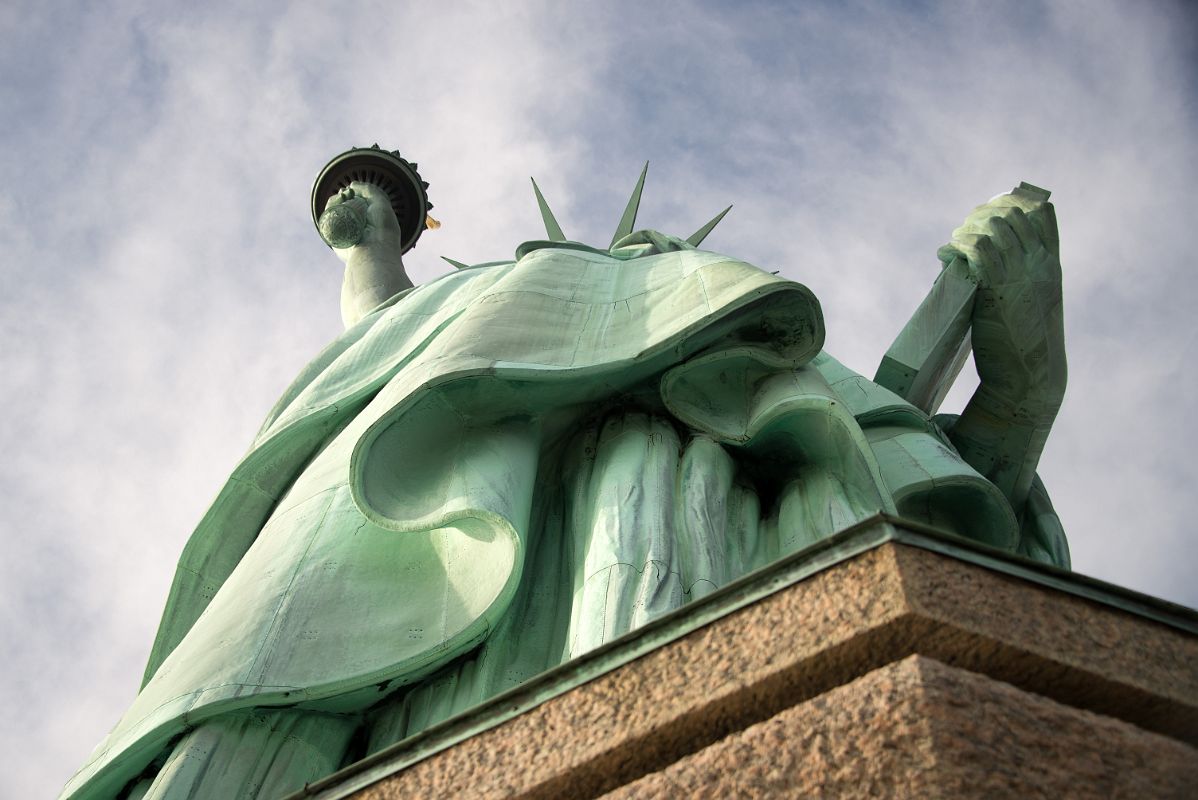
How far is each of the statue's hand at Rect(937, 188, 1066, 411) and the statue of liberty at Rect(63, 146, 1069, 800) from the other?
0.01m

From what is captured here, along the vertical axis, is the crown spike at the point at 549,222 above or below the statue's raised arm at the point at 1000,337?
above

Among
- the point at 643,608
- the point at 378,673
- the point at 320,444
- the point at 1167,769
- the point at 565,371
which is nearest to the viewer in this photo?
the point at 1167,769

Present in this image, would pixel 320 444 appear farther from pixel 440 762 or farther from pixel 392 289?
pixel 440 762

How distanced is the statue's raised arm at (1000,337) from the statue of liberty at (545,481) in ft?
0.03

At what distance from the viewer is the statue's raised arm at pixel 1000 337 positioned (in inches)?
232

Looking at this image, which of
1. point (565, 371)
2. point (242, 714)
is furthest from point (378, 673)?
point (565, 371)

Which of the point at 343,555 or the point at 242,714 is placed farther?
the point at 343,555

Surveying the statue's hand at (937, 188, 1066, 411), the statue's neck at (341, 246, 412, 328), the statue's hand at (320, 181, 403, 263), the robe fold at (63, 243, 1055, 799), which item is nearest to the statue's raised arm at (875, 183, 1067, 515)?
the statue's hand at (937, 188, 1066, 411)

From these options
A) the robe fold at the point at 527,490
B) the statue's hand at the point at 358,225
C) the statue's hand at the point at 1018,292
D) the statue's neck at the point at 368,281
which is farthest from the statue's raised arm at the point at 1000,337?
the statue's hand at the point at 358,225

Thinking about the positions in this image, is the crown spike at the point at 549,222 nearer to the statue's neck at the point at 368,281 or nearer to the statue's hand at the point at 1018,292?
the statue's neck at the point at 368,281

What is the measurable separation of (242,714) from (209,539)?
2.01 metres

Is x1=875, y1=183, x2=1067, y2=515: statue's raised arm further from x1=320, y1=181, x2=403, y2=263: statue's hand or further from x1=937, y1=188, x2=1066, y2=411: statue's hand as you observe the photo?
x1=320, y1=181, x2=403, y2=263: statue's hand

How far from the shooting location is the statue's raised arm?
5902 mm

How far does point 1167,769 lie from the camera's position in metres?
1.87
